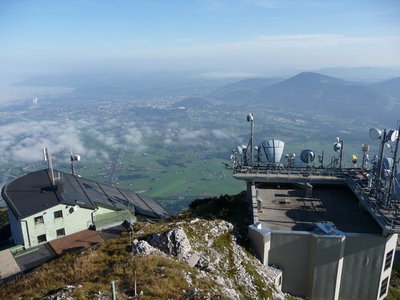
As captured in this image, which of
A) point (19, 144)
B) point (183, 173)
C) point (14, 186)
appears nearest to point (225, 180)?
point (183, 173)

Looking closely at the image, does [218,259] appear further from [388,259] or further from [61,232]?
[61,232]

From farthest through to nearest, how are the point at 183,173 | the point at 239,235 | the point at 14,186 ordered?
the point at 183,173, the point at 14,186, the point at 239,235

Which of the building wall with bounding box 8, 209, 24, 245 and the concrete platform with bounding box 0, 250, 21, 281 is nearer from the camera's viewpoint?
the concrete platform with bounding box 0, 250, 21, 281

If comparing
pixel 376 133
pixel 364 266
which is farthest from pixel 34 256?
pixel 376 133

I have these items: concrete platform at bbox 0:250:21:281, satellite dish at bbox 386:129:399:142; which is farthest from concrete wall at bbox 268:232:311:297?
concrete platform at bbox 0:250:21:281

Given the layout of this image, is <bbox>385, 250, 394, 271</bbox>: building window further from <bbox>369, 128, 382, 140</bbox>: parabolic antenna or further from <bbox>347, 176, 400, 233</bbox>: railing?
<bbox>369, 128, 382, 140</bbox>: parabolic antenna

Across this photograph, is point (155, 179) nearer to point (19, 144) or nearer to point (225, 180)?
point (225, 180)
